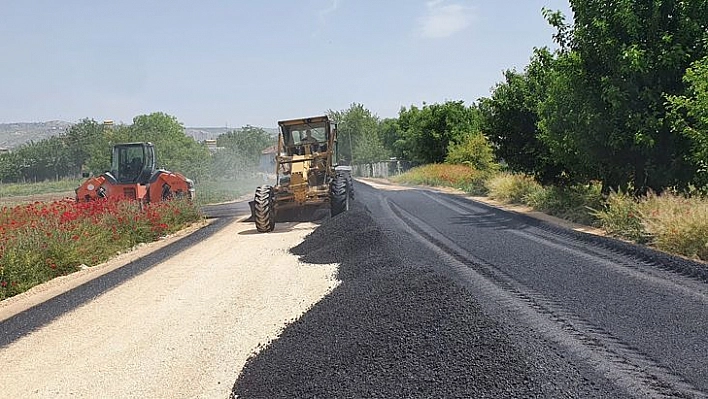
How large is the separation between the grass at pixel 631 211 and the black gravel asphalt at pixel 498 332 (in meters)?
0.89

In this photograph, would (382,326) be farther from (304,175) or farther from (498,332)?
(304,175)

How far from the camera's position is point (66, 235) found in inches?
556

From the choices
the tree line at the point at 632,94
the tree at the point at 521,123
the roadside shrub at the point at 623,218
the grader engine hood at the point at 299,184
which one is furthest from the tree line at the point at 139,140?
the roadside shrub at the point at 623,218

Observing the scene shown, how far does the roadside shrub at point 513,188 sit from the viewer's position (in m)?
24.4

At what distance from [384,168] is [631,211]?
6230 cm

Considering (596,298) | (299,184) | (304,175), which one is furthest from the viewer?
(304,175)

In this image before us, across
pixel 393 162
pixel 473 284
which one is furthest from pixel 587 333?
pixel 393 162

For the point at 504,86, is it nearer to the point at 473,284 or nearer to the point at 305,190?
the point at 305,190

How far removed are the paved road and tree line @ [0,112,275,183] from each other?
45.3m

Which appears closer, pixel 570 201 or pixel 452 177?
pixel 570 201

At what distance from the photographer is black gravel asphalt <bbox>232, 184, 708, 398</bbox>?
4977 mm

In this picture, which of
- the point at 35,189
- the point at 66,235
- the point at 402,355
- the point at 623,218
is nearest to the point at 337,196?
the point at 66,235

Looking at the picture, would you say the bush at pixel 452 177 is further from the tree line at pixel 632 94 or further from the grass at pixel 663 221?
the grass at pixel 663 221

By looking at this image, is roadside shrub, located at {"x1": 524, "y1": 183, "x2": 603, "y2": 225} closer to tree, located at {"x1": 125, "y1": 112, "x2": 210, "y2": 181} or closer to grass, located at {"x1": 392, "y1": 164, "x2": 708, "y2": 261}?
grass, located at {"x1": 392, "y1": 164, "x2": 708, "y2": 261}
